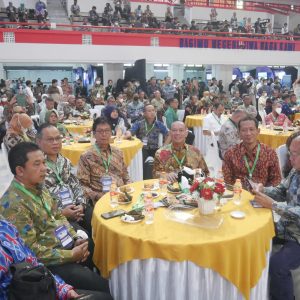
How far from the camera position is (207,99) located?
10.2 m

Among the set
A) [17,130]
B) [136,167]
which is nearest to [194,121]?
[136,167]

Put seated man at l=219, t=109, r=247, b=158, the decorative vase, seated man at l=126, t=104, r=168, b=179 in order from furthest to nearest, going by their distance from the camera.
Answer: seated man at l=126, t=104, r=168, b=179 → seated man at l=219, t=109, r=247, b=158 → the decorative vase

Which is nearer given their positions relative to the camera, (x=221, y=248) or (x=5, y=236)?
(x=5, y=236)

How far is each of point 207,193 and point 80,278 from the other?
0.97 m

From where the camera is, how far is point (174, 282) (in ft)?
6.52

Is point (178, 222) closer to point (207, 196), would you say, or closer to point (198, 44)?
point (207, 196)

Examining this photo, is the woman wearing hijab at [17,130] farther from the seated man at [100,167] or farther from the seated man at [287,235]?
the seated man at [287,235]

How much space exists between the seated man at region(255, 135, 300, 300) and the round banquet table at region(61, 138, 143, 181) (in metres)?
2.71

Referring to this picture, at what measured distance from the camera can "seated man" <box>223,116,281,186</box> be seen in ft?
10.7

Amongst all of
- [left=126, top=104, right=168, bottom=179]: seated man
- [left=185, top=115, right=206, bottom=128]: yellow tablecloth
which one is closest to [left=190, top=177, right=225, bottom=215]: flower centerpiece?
[left=126, top=104, right=168, bottom=179]: seated man

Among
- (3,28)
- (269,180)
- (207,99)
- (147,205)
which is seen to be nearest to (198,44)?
(207,99)

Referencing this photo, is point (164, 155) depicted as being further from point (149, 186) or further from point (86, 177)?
point (86, 177)

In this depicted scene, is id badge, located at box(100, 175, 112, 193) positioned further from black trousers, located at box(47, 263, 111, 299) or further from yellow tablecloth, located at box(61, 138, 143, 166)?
yellow tablecloth, located at box(61, 138, 143, 166)

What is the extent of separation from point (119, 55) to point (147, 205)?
41.8ft
